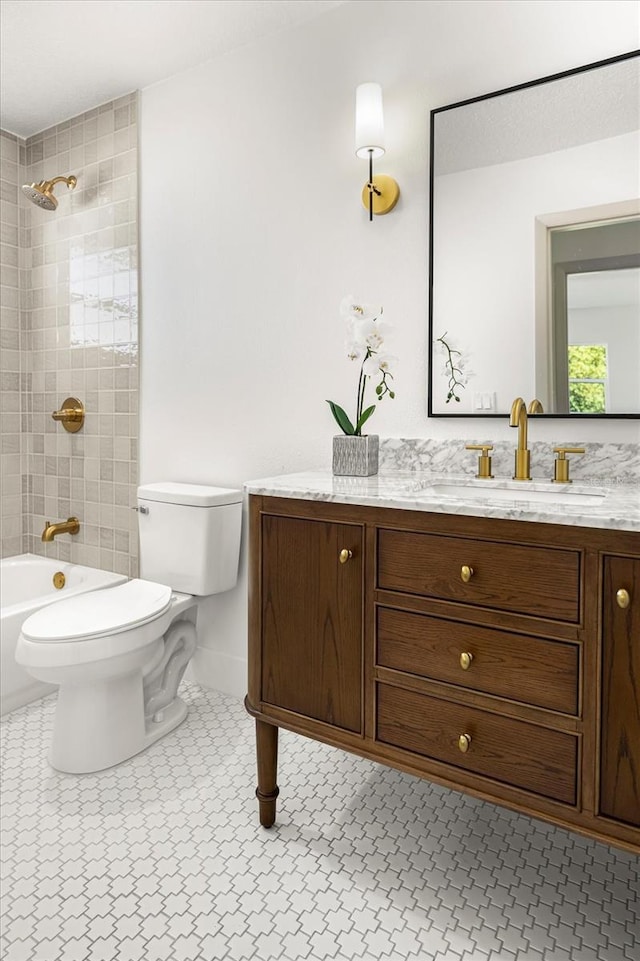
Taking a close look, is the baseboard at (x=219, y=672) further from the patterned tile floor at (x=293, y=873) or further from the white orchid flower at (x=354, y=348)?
the white orchid flower at (x=354, y=348)

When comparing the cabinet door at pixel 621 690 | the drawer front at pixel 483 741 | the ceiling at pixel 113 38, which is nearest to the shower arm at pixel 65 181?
the ceiling at pixel 113 38

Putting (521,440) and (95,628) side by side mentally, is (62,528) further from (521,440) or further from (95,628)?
(521,440)

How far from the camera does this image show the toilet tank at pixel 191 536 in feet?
7.06

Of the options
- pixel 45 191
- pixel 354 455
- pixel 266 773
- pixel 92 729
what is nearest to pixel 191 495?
pixel 354 455

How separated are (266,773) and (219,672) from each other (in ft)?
2.87

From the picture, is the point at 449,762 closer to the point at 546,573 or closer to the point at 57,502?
the point at 546,573

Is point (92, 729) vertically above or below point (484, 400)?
below

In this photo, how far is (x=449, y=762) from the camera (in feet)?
4.31

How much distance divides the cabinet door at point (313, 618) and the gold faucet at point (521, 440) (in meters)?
0.52

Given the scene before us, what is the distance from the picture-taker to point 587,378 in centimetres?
159

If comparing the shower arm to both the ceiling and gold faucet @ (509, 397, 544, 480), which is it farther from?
gold faucet @ (509, 397, 544, 480)

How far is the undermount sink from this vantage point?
1.44 m

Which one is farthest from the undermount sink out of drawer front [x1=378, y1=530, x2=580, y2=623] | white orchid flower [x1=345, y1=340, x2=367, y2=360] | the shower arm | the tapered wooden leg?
the shower arm

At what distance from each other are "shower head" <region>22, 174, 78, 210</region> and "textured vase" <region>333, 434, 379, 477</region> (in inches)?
72.2
